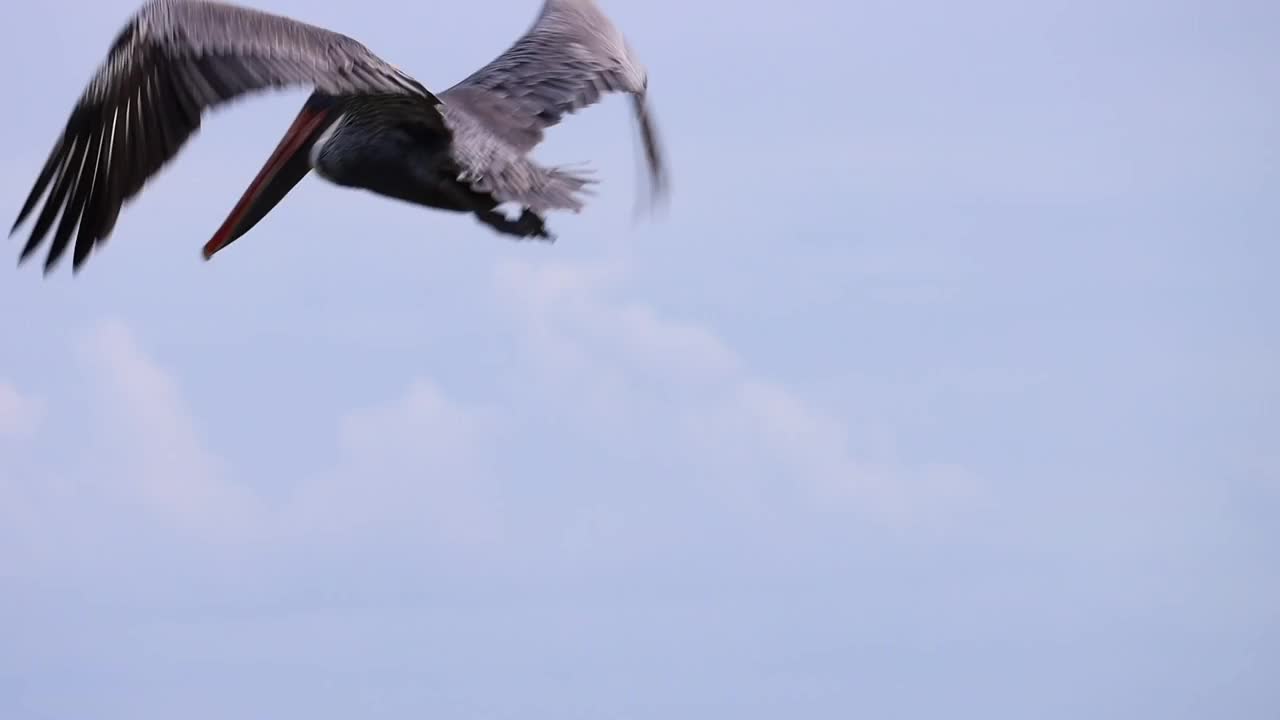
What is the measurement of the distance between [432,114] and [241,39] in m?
1.12

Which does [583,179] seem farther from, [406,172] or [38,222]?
[38,222]

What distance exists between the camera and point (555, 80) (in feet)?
43.9

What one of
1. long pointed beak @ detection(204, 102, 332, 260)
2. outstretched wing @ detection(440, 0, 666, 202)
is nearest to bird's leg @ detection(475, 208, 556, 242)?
outstretched wing @ detection(440, 0, 666, 202)

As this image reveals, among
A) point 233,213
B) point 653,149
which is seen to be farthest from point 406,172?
point 653,149

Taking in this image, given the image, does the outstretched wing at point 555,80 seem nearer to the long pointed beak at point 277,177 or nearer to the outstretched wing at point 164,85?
the long pointed beak at point 277,177

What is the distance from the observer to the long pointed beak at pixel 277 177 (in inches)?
461

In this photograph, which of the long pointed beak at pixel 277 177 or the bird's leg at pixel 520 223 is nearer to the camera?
the bird's leg at pixel 520 223

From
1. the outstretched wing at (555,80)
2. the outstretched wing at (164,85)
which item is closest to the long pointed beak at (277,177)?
the outstretched wing at (555,80)

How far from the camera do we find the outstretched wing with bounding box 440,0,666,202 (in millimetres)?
12391

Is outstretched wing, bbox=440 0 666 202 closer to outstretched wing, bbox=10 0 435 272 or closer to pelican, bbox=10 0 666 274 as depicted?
pelican, bbox=10 0 666 274

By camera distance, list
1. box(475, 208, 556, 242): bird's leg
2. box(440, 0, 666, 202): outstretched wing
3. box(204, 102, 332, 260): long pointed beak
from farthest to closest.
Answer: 1. box(440, 0, 666, 202): outstretched wing
2. box(204, 102, 332, 260): long pointed beak
3. box(475, 208, 556, 242): bird's leg

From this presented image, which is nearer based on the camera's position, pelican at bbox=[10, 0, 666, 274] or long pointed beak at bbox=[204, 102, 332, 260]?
pelican at bbox=[10, 0, 666, 274]

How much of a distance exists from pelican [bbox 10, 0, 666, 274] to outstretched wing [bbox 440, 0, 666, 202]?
0.22ft

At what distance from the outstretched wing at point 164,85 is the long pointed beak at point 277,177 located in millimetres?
966
